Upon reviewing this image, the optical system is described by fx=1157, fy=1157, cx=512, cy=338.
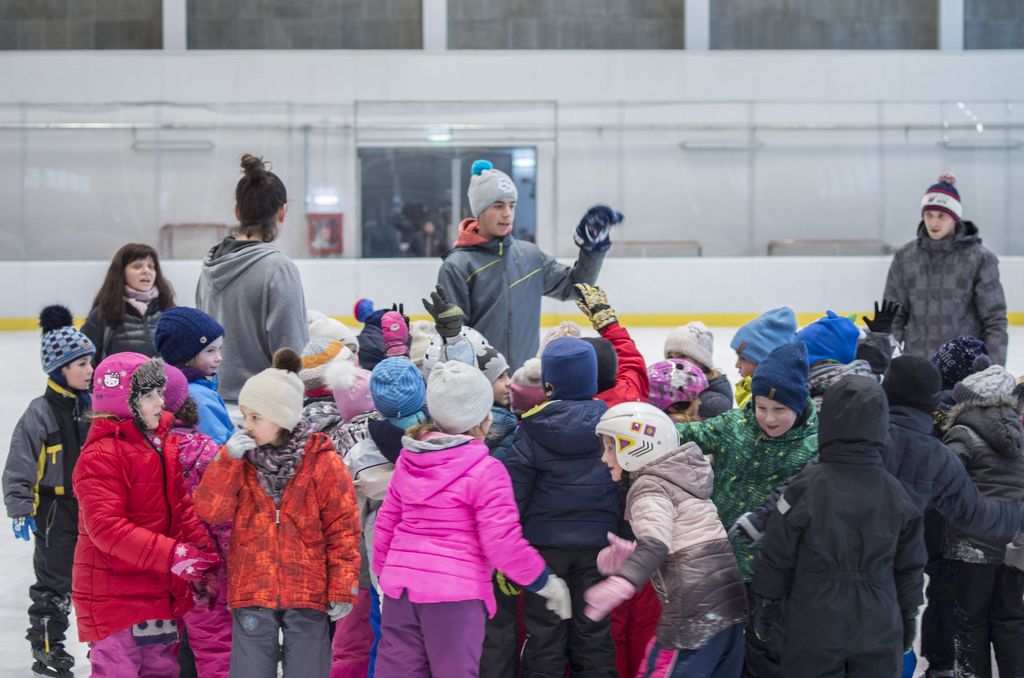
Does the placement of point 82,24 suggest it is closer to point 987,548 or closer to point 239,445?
point 239,445

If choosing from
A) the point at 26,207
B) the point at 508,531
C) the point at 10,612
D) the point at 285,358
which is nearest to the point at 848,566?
the point at 508,531

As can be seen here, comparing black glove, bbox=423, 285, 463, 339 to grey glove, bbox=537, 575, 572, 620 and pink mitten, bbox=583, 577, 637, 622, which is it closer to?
grey glove, bbox=537, 575, 572, 620

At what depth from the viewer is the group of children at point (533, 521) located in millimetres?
2811

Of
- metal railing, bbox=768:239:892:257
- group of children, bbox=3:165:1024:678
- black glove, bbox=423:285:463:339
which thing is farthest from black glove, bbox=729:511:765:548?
metal railing, bbox=768:239:892:257

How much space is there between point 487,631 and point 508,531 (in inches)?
20.7

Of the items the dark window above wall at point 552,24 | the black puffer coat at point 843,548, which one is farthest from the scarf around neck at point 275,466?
the dark window above wall at point 552,24

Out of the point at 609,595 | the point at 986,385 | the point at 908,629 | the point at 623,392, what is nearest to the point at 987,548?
the point at 986,385

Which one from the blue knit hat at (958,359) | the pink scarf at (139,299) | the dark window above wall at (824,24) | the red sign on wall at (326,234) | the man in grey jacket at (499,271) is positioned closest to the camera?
the blue knit hat at (958,359)

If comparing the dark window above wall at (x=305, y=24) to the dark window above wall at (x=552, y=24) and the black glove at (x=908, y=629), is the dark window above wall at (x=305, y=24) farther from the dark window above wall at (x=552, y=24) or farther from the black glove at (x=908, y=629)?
the black glove at (x=908, y=629)

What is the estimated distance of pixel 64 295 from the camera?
14.1 m

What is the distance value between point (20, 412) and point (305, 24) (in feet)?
34.3

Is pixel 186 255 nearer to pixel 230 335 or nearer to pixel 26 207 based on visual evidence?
pixel 26 207

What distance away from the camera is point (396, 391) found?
125 inches

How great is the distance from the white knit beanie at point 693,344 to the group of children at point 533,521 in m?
0.58
